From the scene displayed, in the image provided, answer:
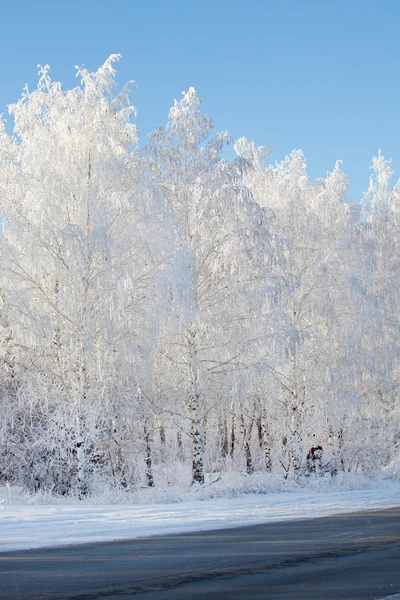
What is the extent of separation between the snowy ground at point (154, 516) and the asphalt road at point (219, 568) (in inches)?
40.5

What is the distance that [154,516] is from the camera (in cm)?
1463

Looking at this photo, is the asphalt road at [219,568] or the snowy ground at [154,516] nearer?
the asphalt road at [219,568]

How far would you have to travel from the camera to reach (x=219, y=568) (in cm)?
873

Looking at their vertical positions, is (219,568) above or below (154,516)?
below

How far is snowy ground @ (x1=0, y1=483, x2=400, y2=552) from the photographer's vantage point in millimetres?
12070

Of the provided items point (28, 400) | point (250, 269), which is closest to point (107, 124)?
point (250, 269)

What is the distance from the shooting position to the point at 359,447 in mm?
27719

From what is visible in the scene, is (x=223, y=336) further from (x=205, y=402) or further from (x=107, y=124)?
(x=107, y=124)

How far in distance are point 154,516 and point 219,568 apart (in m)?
6.14

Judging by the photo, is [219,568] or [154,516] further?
[154,516]

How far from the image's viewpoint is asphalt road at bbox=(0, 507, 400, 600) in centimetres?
734

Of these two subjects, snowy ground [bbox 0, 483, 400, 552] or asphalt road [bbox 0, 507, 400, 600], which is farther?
snowy ground [bbox 0, 483, 400, 552]

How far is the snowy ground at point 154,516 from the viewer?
12.1 meters

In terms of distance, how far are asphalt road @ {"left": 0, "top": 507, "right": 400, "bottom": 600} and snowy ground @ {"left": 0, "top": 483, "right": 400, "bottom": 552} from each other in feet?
3.37
